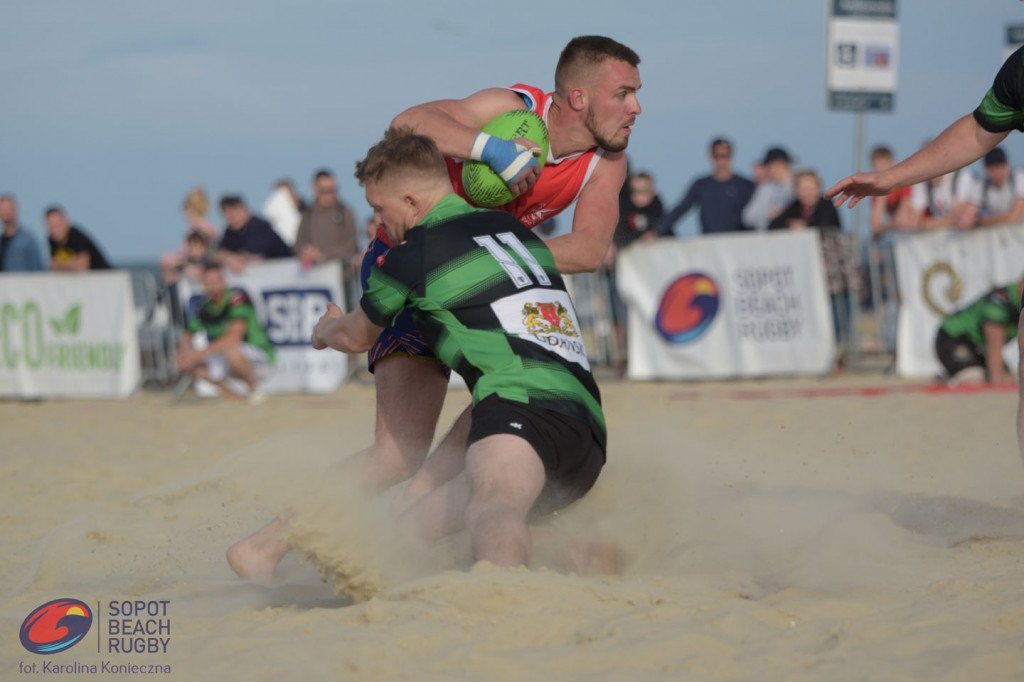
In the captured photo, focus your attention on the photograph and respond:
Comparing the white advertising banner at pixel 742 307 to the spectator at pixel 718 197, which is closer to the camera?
the white advertising banner at pixel 742 307

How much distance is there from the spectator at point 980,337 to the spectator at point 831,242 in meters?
1.41

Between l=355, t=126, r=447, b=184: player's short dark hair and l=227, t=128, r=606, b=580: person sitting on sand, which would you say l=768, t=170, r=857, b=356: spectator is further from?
l=355, t=126, r=447, b=184: player's short dark hair

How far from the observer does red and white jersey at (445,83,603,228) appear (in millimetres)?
4344

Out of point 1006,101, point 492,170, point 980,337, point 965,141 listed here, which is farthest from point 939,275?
point 492,170

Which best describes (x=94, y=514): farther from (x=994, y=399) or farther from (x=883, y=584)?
(x=994, y=399)

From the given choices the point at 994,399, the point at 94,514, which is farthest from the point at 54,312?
the point at 994,399

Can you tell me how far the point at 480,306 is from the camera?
362cm

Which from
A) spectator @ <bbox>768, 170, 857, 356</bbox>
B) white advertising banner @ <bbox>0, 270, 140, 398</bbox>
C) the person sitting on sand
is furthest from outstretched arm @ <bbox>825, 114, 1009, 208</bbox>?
white advertising banner @ <bbox>0, 270, 140, 398</bbox>

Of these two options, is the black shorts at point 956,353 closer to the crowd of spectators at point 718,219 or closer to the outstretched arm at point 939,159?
the crowd of spectators at point 718,219

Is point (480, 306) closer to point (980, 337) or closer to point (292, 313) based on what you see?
point (980, 337)

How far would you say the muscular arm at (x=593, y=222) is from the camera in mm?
4098

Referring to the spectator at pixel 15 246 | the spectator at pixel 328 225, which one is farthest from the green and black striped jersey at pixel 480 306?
the spectator at pixel 15 246

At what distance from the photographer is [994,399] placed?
7996 millimetres

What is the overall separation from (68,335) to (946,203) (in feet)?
29.0
